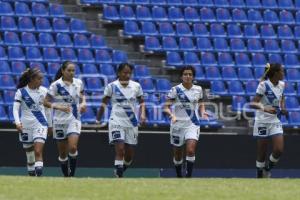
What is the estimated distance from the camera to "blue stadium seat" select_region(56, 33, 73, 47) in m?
25.1

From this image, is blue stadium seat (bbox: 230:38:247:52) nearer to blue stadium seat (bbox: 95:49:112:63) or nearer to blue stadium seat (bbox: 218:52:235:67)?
blue stadium seat (bbox: 218:52:235:67)

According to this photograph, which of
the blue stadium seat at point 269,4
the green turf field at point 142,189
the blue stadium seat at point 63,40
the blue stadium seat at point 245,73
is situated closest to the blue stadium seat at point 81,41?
the blue stadium seat at point 63,40

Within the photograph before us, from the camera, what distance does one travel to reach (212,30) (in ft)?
91.3

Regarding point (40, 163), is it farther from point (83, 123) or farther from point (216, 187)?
point (83, 123)

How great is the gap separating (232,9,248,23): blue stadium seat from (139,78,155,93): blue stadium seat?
5147 mm

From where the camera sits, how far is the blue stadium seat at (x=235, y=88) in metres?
25.5

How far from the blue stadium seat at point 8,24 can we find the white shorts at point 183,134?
8.77m

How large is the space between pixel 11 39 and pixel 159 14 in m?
5.13

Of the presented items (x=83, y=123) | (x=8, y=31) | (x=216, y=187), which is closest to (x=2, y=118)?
(x=83, y=123)

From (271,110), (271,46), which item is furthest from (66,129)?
(271,46)

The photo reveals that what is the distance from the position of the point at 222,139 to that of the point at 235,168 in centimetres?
88

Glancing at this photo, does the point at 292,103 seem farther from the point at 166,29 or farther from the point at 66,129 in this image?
the point at 66,129

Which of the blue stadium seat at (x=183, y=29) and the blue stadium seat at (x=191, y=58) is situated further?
the blue stadium seat at (x=183, y=29)

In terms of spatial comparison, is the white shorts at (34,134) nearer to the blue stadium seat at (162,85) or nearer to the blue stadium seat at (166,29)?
the blue stadium seat at (162,85)
